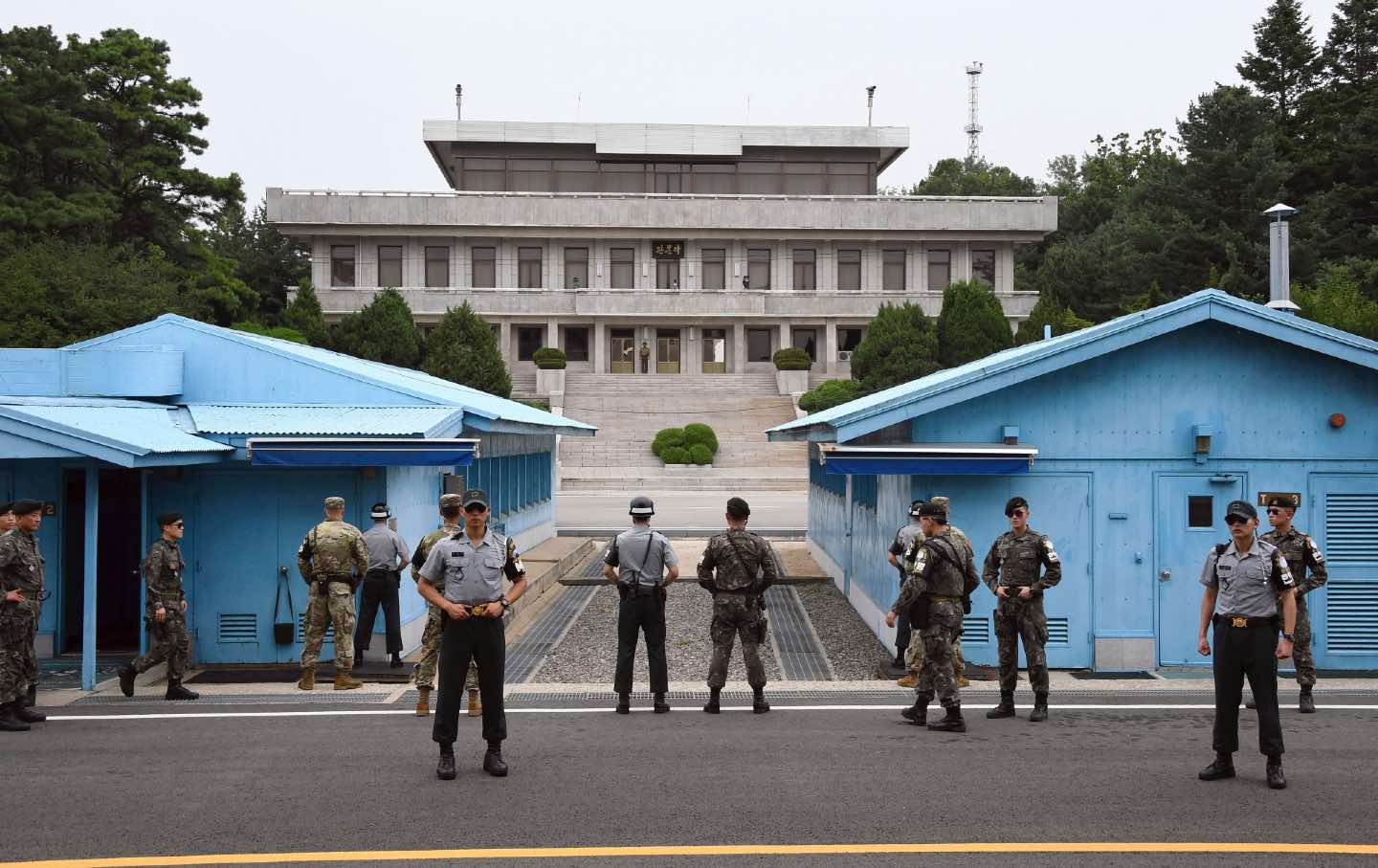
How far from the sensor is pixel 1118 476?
12750 millimetres

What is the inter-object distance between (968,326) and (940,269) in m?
19.5

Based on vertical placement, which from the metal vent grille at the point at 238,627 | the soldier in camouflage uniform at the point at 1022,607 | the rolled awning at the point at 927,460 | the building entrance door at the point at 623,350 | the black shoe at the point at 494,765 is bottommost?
the black shoe at the point at 494,765

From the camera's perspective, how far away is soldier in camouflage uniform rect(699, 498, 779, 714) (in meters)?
10.1

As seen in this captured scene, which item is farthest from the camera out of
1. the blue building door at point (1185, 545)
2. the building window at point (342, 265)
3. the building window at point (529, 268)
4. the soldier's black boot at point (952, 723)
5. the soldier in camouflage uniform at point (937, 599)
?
the building window at point (529, 268)

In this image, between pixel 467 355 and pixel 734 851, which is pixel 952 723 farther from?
pixel 467 355

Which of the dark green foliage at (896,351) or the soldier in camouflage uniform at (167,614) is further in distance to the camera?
the dark green foliage at (896,351)

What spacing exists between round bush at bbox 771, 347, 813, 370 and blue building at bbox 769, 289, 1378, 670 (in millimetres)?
45712

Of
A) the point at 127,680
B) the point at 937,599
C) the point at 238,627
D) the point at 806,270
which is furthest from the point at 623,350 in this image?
the point at 937,599

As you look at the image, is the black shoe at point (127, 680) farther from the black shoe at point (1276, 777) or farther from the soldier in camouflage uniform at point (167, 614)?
the black shoe at point (1276, 777)

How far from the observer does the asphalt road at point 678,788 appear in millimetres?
6625

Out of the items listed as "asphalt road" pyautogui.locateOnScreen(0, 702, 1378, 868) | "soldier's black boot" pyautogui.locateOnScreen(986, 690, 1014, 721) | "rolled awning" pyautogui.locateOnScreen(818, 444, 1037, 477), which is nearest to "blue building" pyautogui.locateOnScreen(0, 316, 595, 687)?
"asphalt road" pyautogui.locateOnScreen(0, 702, 1378, 868)

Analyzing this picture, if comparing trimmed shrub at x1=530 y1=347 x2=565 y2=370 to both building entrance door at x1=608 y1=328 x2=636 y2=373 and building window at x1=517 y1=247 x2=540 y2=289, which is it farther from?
building window at x1=517 y1=247 x2=540 y2=289

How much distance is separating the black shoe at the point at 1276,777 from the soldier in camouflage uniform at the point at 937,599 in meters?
2.31

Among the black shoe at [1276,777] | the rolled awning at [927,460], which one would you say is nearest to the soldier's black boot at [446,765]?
the black shoe at [1276,777]
